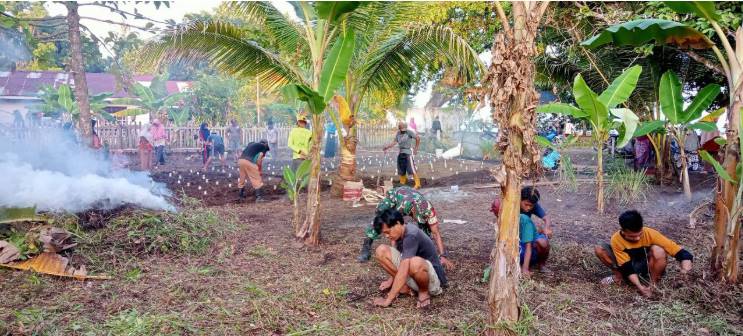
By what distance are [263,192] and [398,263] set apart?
20.0 ft

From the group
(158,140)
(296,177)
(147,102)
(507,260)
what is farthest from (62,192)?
(147,102)

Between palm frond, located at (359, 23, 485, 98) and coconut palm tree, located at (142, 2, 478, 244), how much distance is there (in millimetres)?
15

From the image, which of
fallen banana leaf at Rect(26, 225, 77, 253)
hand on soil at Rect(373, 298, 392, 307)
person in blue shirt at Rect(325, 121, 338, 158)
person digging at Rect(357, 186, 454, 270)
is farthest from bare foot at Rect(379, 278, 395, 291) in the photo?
person in blue shirt at Rect(325, 121, 338, 158)

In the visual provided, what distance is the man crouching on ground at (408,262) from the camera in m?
3.87

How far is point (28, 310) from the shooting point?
381 centimetres

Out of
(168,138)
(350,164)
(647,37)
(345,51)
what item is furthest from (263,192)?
(168,138)

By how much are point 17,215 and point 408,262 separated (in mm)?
4211

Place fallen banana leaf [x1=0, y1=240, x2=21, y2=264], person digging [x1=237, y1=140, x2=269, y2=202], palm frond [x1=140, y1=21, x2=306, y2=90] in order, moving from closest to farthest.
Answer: fallen banana leaf [x1=0, y1=240, x2=21, y2=264]
palm frond [x1=140, y1=21, x2=306, y2=90]
person digging [x1=237, y1=140, x2=269, y2=202]

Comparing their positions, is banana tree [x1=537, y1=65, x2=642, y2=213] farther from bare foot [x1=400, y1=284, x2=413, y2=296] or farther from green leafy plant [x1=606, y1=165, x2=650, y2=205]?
bare foot [x1=400, y1=284, x2=413, y2=296]

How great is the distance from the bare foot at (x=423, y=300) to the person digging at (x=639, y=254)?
1.74 m

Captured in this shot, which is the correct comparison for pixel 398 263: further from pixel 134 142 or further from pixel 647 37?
pixel 134 142

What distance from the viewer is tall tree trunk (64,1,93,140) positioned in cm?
680

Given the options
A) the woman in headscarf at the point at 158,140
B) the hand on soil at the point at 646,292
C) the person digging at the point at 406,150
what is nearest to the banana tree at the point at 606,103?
the hand on soil at the point at 646,292

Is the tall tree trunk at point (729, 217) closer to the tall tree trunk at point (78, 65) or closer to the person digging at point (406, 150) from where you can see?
the person digging at point (406, 150)
